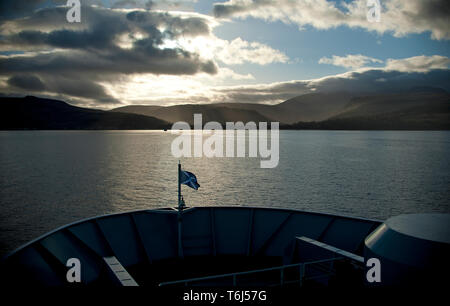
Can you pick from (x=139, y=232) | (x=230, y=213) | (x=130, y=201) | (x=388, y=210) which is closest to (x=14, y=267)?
(x=139, y=232)

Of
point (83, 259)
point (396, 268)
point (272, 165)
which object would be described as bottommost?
point (83, 259)

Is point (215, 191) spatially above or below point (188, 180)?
below

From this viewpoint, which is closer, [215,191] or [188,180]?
[188,180]

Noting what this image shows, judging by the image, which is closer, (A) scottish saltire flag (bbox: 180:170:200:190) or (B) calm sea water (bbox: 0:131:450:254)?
(A) scottish saltire flag (bbox: 180:170:200:190)

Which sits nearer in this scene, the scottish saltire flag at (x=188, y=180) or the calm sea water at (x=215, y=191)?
the scottish saltire flag at (x=188, y=180)

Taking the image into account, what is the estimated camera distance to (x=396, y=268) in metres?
7.94

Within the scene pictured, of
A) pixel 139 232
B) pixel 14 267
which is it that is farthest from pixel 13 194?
pixel 14 267

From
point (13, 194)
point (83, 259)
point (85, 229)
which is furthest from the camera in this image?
point (13, 194)

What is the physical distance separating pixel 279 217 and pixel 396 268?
10145mm
